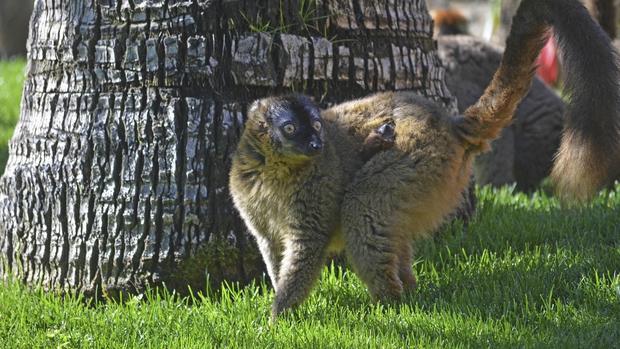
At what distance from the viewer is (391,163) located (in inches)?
196

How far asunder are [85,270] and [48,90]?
1166 millimetres

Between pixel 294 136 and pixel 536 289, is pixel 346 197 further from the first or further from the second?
pixel 536 289

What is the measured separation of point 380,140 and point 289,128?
521mm

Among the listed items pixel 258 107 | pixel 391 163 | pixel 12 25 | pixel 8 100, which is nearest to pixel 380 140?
pixel 391 163

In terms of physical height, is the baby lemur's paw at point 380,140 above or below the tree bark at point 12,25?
below

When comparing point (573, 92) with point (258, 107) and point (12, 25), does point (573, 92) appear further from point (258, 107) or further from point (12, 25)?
point (12, 25)

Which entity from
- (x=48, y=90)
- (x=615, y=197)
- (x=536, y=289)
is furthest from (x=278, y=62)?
(x=615, y=197)

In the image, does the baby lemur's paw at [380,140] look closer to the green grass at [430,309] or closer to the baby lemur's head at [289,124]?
the baby lemur's head at [289,124]

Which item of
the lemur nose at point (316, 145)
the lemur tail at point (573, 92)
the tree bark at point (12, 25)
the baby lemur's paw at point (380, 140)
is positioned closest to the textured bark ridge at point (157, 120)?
the baby lemur's paw at point (380, 140)

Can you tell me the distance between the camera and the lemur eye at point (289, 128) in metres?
5.02

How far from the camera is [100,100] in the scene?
556 cm

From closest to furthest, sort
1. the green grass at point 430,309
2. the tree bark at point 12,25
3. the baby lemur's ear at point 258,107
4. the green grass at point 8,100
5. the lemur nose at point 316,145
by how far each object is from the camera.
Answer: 1. the green grass at point 430,309
2. the lemur nose at point 316,145
3. the baby lemur's ear at point 258,107
4. the green grass at point 8,100
5. the tree bark at point 12,25

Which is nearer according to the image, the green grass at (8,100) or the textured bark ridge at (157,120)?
the textured bark ridge at (157,120)

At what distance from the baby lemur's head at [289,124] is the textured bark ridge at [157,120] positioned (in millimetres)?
386
